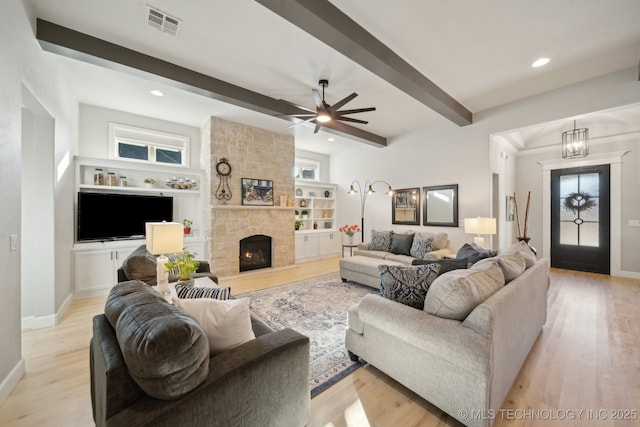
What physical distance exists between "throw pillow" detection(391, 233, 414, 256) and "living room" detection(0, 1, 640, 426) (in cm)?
103

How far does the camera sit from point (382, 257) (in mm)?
4488

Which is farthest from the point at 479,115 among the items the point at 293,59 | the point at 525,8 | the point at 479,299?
the point at 479,299

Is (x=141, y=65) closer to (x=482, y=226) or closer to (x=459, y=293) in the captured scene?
(x=459, y=293)

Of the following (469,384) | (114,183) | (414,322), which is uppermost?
(114,183)

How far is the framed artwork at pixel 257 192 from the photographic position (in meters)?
5.15

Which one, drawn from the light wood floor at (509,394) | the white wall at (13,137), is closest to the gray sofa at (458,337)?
the light wood floor at (509,394)

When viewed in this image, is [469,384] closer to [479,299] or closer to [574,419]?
[479,299]

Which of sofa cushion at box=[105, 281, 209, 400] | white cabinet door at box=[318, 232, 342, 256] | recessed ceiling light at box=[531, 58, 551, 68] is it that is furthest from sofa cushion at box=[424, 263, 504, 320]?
white cabinet door at box=[318, 232, 342, 256]

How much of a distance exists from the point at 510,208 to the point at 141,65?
7.24m

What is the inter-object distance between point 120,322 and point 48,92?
10.4ft

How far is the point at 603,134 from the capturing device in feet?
15.9

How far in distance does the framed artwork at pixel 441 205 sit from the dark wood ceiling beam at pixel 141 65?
3442mm

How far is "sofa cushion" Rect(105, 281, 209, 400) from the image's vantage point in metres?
0.86

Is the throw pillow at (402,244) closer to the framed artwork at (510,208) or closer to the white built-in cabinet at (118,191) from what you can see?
the framed artwork at (510,208)
